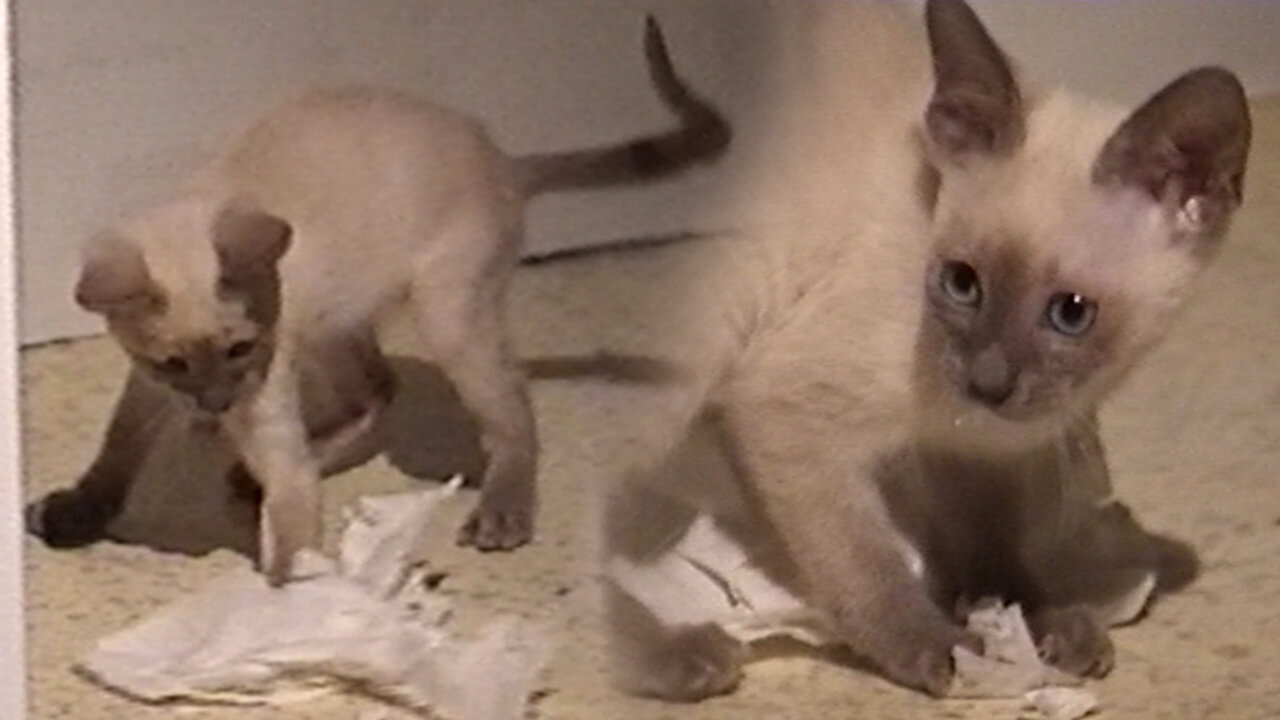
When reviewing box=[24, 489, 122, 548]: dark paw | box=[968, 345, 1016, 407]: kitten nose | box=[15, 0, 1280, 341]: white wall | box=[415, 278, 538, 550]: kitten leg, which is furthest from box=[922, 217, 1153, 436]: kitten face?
box=[24, 489, 122, 548]: dark paw

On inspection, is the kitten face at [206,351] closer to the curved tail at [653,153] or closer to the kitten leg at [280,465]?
the kitten leg at [280,465]

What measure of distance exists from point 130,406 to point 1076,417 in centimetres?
53

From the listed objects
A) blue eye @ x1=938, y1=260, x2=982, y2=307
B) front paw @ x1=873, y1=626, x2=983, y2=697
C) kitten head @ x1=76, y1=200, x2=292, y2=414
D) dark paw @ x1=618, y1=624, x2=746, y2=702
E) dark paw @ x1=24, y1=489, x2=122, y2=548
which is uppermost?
kitten head @ x1=76, y1=200, x2=292, y2=414

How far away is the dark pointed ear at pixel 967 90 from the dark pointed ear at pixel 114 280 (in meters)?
0.43

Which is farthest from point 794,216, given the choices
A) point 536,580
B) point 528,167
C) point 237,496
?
point 237,496

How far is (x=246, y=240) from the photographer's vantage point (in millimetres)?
1289

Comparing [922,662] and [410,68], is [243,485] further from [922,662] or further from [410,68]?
[922,662]

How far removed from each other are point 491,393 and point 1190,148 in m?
0.40

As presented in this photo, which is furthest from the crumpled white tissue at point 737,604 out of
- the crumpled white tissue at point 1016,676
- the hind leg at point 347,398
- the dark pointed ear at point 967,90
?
the dark pointed ear at point 967,90

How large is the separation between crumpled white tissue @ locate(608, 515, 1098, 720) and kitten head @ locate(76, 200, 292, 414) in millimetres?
248

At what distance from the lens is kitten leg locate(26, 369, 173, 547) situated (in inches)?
52.6

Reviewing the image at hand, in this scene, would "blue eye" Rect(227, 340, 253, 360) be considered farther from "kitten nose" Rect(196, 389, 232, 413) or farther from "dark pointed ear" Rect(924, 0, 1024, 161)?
"dark pointed ear" Rect(924, 0, 1024, 161)

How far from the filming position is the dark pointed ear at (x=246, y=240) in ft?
4.23

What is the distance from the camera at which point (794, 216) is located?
1.31m
